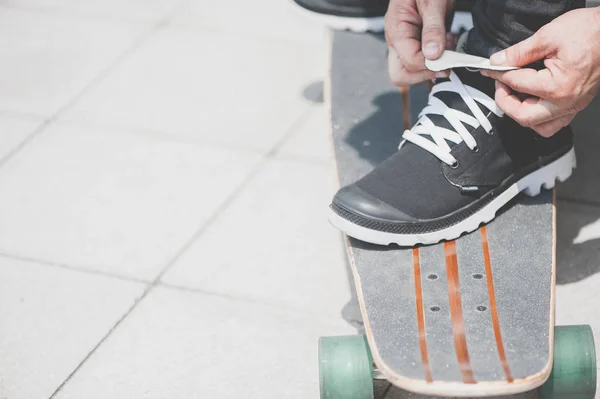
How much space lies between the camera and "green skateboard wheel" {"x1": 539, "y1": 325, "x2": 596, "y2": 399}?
5.39 ft

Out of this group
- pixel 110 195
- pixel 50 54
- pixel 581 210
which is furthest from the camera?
pixel 50 54

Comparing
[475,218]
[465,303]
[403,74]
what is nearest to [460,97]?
[403,74]

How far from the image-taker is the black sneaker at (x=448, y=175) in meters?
1.88

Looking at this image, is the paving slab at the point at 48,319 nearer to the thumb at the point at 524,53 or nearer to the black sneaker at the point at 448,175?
the black sneaker at the point at 448,175

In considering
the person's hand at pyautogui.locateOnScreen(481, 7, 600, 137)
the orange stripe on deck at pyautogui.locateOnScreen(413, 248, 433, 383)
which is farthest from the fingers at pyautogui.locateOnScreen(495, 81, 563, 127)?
the orange stripe on deck at pyautogui.locateOnScreen(413, 248, 433, 383)

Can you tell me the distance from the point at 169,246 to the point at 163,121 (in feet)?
2.17

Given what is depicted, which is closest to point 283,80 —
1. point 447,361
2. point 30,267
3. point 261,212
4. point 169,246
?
point 261,212

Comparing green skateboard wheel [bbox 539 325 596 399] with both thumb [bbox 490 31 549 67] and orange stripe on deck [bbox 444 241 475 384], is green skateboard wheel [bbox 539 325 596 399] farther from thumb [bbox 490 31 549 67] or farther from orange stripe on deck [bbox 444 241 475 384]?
thumb [bbox 490 31 549 67]

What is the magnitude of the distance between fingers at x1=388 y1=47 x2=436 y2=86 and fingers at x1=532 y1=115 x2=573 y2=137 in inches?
13.1

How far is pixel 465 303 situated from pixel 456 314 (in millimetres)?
42

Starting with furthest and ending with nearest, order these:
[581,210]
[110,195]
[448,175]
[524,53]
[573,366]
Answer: [110,195]
[581,210]
[448,175]
[524,53]
[573,366]

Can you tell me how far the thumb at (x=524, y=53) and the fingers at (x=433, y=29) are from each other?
15 cm

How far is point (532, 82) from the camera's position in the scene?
5.72 feet

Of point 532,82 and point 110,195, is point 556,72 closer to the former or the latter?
point 532,82
